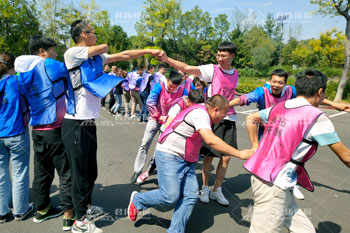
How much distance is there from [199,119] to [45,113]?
5.69 feet

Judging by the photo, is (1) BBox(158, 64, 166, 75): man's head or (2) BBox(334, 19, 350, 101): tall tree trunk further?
(2) BBox(334, 19, 350, 101): tall tree trunk

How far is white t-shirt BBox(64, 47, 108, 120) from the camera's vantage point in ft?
7.92

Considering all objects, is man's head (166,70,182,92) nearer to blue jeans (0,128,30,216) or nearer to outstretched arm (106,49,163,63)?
outstretched arm (106,49,163,63)

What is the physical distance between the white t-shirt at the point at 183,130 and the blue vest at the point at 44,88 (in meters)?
1.28

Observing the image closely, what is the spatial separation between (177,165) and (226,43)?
6.05ft

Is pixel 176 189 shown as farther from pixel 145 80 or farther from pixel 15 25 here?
pixel 15 25

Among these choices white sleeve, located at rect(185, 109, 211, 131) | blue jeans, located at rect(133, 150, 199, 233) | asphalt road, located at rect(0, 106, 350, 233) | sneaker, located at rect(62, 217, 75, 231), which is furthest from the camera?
asphalt road, located at rect(0, 106, 350, 233)

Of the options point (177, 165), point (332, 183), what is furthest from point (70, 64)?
point (332, 183)

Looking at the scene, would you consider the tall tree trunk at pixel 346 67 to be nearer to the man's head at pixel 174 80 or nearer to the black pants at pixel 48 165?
the man's head at pixel 174 80

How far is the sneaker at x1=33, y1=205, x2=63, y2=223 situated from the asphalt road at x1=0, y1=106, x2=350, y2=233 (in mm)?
67

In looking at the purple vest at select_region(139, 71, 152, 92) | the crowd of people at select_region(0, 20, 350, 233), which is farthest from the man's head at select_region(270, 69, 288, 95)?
the purple vest at select_region(139, 71, 152, 92)

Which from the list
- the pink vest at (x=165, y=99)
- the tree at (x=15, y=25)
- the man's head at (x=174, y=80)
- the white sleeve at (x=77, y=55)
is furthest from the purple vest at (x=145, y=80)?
the tree at (x=15, y=25)

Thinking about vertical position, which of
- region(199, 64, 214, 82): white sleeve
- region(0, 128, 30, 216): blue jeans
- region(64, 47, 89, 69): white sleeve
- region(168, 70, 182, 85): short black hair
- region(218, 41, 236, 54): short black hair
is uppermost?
region(218, 41, 236, 54): short black hair

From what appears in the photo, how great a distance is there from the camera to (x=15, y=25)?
2100 cm
